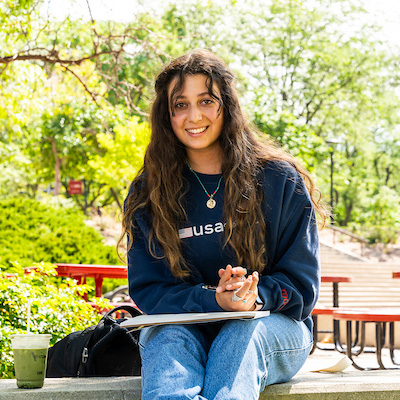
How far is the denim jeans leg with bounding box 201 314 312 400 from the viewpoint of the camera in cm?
202

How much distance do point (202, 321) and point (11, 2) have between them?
6631 mm

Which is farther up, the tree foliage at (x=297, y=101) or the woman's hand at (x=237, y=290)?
the tree foliage at (x=297, y=101)

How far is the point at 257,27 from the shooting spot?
1398 inches

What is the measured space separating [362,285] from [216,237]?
14.0 metres

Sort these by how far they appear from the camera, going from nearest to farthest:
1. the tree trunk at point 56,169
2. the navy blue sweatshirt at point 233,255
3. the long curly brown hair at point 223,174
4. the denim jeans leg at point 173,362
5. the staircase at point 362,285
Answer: the denim jeans leg at point 173,362 < the navy blue sweatshirt at point 233,255 < the long curly brown hair at point 223,174 < the staircase at point 362,285 < the tree trunk at point 56,169

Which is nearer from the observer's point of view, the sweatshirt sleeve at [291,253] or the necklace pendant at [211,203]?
the sweatshirt sleeve at [291,253]

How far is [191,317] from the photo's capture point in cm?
220

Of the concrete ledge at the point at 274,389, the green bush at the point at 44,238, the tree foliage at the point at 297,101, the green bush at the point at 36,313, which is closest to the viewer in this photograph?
the concrete ledge at the point at 274,389

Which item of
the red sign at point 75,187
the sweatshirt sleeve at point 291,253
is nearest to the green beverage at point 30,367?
the sweatshirt sleeve at point 291,253

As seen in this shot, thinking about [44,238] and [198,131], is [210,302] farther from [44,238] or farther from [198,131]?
[44,238]

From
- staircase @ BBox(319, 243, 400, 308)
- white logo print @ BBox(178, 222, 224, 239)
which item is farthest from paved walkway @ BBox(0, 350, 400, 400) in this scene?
staircase @ BBox(319, 243, 400, 308)

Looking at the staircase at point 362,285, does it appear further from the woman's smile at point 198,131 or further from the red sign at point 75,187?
the red sign at point 75,187

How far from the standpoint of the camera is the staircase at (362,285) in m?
13.7

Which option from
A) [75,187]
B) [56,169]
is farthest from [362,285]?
[56,169]
